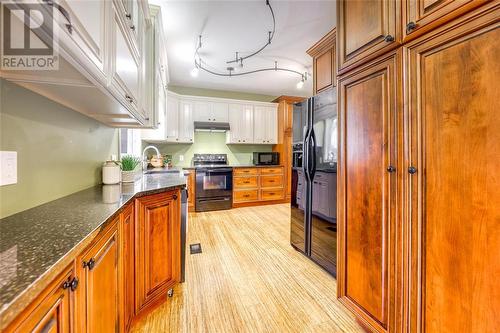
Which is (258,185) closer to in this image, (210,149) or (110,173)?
(210,149)

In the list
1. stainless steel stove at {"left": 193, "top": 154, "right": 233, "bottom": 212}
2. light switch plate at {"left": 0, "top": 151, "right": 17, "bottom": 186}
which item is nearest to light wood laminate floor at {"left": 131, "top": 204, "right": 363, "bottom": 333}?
light switch plate at {"left": 0, "top": 151, "right": 17, "bottom": 186}

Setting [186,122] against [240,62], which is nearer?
[240,62]

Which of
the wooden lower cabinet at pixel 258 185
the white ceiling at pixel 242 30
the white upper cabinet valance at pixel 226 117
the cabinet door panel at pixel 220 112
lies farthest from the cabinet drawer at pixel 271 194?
the white ceiling at pixel 242 30

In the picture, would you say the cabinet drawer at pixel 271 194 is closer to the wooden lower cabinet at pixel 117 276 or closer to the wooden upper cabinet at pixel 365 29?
the wooden lower cabinet at pixel 117 276

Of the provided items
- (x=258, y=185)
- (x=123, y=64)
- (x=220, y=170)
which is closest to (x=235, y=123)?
(x=220, y=170)

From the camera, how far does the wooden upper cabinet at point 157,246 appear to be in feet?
4.50

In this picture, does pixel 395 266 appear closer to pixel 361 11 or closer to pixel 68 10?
pixel 361 11

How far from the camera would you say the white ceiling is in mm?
2322

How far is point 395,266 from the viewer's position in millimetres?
1110

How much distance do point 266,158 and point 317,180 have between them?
3.05 metres

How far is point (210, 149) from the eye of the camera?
507 cm

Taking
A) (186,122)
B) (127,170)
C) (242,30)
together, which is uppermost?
(242,30)

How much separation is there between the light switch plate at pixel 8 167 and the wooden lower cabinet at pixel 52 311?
21.4 inches

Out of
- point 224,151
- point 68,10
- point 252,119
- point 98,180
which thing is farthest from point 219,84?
point 68,10
